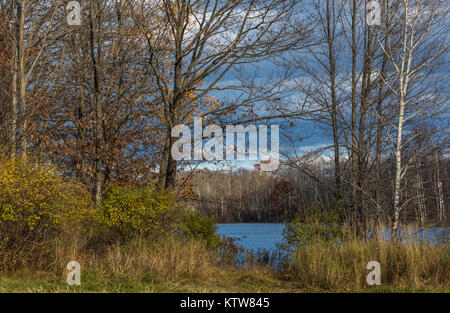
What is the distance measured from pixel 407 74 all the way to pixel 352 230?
13.9 ft

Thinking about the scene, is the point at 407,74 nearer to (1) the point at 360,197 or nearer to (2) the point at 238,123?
(1) the point at 360,197

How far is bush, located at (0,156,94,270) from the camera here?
364 inches

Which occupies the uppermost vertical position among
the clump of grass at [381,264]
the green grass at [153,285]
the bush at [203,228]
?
the bush at [203,228]

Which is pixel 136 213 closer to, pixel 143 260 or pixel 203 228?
pixel 143 260

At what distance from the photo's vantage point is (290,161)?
14.3 m

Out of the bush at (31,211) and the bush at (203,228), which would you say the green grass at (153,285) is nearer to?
the bush at (31,211)

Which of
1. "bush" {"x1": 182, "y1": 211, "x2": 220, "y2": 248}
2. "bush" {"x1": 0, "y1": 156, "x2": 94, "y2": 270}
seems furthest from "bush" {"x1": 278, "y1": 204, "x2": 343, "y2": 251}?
"bush" {"x1": 0, "y1": 156, "x2": 94, "y2": 270}

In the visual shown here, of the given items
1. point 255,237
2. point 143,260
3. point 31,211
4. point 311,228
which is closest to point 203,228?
point 311,228

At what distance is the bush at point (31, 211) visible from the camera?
925cm

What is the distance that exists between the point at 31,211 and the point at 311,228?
6.96 m

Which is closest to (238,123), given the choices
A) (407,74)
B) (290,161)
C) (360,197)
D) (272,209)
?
(290,161)

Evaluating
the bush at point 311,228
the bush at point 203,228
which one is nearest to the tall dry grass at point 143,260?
the bush at point 203,228

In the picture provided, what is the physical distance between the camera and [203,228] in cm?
1371

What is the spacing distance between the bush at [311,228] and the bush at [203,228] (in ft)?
6.95
